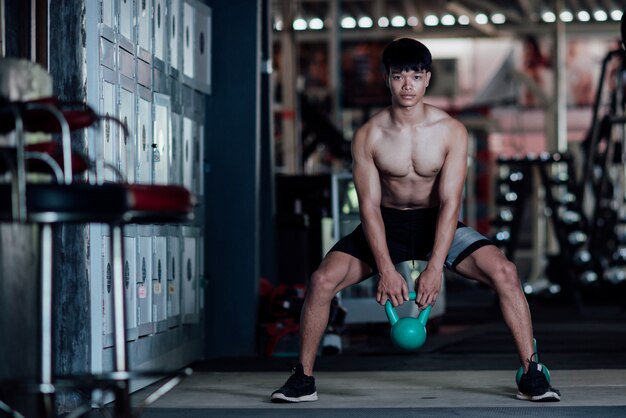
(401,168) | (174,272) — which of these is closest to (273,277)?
(174,272)

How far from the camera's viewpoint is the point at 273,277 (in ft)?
28.5

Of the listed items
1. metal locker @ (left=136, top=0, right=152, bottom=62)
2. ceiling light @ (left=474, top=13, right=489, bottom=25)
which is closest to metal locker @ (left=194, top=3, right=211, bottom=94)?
metal locker @ (left=136, top=0, right=152, bottom=62)

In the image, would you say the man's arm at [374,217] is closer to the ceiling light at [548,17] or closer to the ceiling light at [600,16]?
the ceiling light at [548,17]

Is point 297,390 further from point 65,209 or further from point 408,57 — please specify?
point 65,209

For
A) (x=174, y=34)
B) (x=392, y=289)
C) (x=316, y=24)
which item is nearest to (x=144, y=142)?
(x=174, y=34)

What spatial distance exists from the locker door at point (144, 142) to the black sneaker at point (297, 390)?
1.18m

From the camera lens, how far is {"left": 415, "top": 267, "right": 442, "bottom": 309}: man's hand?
4.75m

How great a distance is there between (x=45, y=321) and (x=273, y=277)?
5.54 meters

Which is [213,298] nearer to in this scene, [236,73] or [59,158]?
[236,73]

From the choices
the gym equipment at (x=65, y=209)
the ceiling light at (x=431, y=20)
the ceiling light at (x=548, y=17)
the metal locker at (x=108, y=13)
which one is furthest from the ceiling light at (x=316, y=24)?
the gym equipment at (x=65, y=209)

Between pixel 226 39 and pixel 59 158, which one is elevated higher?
pixel 226 39

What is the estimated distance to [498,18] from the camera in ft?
67.3

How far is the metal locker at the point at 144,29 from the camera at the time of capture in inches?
223

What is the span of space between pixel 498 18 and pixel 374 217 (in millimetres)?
16115
